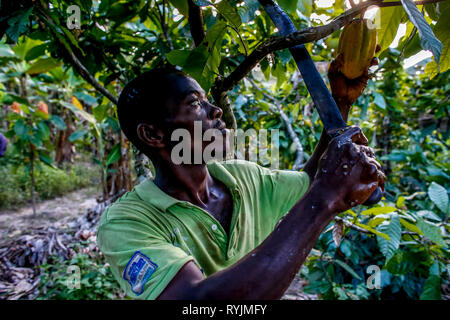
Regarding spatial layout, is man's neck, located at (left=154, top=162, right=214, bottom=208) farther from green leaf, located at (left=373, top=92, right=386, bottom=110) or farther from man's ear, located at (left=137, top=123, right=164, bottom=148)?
green leaf, located at (left=373, top=92, right=386, bottom=110)

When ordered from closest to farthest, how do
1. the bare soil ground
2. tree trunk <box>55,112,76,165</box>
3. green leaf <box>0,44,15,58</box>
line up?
green leaf <box>0,44,15,58</box>, the bare soil ground, tree trunk <box>55,112,76,165</box>

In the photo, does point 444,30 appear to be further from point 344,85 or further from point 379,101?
point 379,101

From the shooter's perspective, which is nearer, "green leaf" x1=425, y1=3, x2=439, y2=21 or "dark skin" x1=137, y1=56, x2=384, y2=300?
"dark skin" x1=137, y1=56, x2=384, y2=300

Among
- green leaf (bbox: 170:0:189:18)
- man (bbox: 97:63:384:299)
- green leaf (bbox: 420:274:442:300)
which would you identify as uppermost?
green leaf (bbox: 170:0:189:18)

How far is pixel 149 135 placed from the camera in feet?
3.73

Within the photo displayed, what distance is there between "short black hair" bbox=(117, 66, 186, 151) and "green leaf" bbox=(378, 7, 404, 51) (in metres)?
0.66

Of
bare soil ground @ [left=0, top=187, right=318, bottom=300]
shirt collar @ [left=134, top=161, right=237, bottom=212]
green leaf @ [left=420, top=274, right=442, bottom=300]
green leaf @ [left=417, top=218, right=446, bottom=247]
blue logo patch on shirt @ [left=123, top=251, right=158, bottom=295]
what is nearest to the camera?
blue logo patch on shirt @ [left=123, top=251, right=158, bottom=295]

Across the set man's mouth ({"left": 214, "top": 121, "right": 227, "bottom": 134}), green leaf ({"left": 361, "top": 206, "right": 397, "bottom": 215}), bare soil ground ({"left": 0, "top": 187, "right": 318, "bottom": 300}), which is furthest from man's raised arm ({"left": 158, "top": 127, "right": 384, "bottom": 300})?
bare soil ground ({"left": 0, "top": 187, "right": 318, "bottom": 300})

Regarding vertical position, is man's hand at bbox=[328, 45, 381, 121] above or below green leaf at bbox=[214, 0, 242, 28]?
below

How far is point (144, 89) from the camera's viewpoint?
3.61ft

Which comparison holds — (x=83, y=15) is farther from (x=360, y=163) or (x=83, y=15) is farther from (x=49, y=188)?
(x=49, y=188)

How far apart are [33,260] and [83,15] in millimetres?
2743

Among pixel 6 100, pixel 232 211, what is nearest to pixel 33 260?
pixel 6 100

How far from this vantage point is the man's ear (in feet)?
3.71
